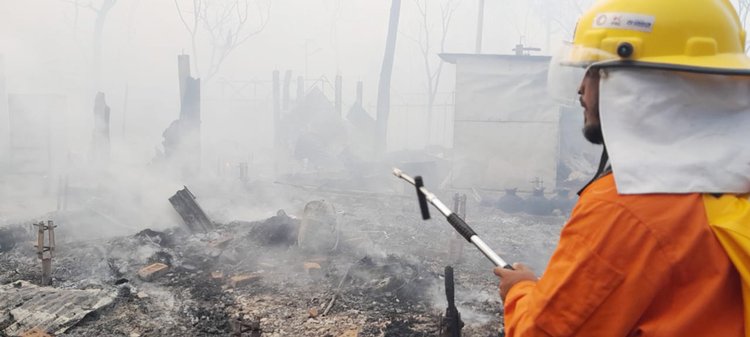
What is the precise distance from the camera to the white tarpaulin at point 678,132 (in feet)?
4.65

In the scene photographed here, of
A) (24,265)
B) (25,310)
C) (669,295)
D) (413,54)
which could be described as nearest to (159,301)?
(25,310)

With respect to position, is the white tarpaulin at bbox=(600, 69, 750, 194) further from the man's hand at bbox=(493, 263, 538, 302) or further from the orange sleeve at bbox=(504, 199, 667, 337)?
the man's hand at bbox=(493, 263, 538, 302)

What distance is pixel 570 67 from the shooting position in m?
A: 1.94

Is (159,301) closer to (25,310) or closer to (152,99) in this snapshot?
(25,310)

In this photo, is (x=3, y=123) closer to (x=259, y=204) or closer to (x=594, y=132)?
(x=259, y=204)

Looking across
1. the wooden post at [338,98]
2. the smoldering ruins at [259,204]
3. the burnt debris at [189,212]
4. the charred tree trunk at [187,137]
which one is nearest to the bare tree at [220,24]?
the smoldering ruins at [259,204]

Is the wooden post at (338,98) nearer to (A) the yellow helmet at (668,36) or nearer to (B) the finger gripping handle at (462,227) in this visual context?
(B) the finger gripping handle at (462,227)

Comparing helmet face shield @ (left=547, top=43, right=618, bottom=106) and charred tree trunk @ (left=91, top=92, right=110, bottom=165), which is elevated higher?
helmet face shield @ (left=547, top=43, right=618, bottom=106)

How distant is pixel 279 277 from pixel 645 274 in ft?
21.8

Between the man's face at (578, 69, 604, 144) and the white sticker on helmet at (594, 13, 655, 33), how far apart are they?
0.51ft

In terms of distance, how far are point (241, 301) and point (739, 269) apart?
6.15 metres

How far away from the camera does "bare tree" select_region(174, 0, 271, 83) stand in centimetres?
A: 3500

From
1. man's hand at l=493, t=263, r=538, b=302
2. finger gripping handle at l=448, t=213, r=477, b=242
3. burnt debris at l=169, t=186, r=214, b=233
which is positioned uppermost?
finger gripping handle at l=448, t=213, r=477, b=242

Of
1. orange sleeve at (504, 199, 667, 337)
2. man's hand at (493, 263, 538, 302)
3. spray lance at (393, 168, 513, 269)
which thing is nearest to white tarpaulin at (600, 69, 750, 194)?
orange sleeve at (504, 199, 667, 337)
